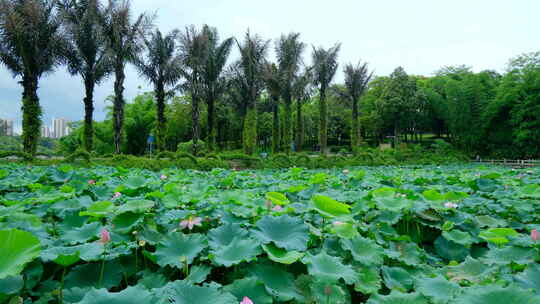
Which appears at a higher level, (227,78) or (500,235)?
(227,78)

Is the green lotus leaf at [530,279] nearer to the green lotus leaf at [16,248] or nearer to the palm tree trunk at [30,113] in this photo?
the green lotus leaf at [16,248]

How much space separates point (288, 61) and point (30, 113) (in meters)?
15.0

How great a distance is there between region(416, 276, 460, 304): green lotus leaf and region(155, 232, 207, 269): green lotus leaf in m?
0.76

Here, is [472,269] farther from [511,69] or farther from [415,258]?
[511,69]

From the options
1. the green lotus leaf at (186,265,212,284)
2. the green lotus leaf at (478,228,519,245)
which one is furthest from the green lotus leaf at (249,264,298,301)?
the green lotus leaf at (478,228,519,245)

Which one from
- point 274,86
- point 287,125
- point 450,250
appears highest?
point 274,86

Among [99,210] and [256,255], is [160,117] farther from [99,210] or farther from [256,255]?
[256,255]

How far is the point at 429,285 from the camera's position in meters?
1.00

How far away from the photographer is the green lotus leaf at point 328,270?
94cm

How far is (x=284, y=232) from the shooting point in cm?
125

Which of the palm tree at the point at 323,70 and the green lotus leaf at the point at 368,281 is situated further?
the palm tree at the point at 323,70

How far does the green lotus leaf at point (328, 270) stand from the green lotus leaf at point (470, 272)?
51cm

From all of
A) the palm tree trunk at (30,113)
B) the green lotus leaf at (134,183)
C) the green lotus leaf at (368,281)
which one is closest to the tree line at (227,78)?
the palm tree trunk at (30,113)

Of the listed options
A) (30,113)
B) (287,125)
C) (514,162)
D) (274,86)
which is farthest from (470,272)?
(514,162)
